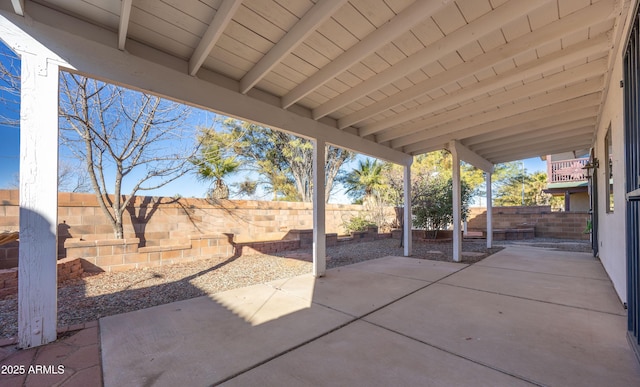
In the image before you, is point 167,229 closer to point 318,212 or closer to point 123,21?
point 318,212

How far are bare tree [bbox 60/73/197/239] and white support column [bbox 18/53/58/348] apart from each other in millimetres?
3113

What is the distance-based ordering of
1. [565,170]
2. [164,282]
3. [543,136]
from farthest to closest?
1. [565,170]
2. [543,136]
3. [164,282]

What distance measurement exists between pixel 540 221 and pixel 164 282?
12791 mm

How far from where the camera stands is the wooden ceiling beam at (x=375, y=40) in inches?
89.4

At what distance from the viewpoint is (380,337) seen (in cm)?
238

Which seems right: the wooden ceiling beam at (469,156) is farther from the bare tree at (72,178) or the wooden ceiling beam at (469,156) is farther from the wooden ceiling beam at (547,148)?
the bare tree at (72,178)

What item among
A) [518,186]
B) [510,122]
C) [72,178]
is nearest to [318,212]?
[510,122]

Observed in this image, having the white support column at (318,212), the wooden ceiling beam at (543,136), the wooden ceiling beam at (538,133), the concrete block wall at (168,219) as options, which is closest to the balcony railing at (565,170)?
the wooden ceiling beam at (543,136)

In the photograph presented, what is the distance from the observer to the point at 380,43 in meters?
2.62

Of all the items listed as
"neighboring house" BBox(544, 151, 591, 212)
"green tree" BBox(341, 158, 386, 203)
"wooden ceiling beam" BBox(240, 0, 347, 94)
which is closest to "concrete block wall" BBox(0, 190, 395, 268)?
"wooden ceiling beam" BBox(240, 0, 347, 94)

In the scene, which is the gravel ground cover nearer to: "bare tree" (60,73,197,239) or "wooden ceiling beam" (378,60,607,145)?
"bare tree" (60,73,197,239)

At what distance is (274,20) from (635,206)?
3339mm

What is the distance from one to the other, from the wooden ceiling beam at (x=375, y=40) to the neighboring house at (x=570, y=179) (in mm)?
14207

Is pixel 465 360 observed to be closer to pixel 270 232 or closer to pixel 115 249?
pixel 115 249
